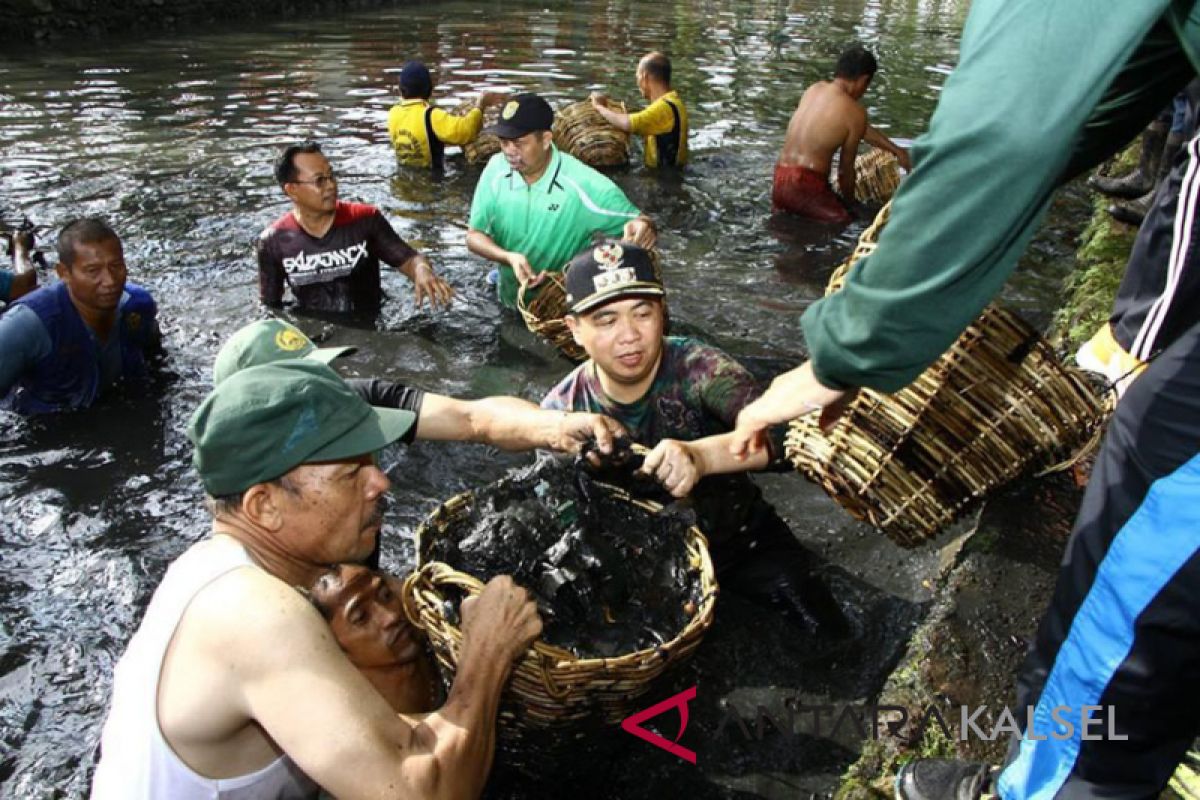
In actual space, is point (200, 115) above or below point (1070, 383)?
below

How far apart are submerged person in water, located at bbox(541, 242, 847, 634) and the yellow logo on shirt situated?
113cm

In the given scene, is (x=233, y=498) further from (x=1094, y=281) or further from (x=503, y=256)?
(x=1094, y=281)

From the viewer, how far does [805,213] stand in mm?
8891

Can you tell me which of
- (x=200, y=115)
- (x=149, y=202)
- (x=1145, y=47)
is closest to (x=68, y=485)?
(x=149, y=202)

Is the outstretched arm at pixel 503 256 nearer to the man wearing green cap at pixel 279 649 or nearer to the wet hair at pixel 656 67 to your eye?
the man wearing green cap at pixel 279 649

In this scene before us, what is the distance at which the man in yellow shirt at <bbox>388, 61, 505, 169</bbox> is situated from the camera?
9.81 meters

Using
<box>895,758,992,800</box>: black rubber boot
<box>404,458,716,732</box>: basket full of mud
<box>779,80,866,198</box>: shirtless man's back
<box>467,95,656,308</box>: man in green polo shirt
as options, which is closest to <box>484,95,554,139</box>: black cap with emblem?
<box>467,95,656,308</box>: man in green polo shirt

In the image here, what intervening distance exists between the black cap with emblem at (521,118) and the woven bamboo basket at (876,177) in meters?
4.44

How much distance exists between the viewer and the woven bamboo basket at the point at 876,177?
930 centimetres

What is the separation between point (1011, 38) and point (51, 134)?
41.3 feet

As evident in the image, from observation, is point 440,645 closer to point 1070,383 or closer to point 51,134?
point 1070,383

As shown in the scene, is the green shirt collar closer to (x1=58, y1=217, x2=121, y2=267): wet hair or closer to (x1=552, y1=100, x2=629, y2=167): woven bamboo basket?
(x1=58, y1=217, x2=121, y2=267): wet hair

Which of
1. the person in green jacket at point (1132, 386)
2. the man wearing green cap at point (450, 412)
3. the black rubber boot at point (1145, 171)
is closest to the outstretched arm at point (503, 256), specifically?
the man wearing green cap at point (450, 412)

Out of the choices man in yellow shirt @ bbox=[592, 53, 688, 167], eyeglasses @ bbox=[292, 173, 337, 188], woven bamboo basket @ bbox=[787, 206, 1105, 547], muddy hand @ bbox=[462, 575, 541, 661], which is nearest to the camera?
muddy hand @ bbox=[462, 575, 541, 661]
